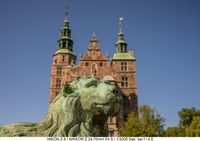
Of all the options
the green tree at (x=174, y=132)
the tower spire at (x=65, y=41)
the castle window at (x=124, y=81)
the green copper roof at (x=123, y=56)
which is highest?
the tower spire at (x=65, y=41)

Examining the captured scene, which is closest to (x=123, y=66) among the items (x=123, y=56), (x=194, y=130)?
(x=123, y=56)

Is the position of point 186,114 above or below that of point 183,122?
above

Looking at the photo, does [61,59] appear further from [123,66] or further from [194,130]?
[194,130]

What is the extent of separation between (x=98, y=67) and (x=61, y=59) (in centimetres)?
853

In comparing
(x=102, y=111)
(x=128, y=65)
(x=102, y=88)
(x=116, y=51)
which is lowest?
(x=102, y=111)

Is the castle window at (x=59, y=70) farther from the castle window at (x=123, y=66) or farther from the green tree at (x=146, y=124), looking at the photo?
the green tree at (x=146, y=124)

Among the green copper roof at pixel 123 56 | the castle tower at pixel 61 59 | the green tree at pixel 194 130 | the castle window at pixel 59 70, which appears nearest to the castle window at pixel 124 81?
the green copper roof at pixel 123 56

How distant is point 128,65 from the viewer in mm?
42562

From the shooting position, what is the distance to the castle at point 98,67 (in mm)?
38938

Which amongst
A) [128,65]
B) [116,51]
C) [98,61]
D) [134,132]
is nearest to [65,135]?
[134,132]

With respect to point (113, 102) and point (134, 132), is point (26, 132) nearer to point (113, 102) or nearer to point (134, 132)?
point (113, 102)

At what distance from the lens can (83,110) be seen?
454 cm

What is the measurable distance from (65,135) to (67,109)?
0.41 m

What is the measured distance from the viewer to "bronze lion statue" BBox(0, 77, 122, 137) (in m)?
4.39
